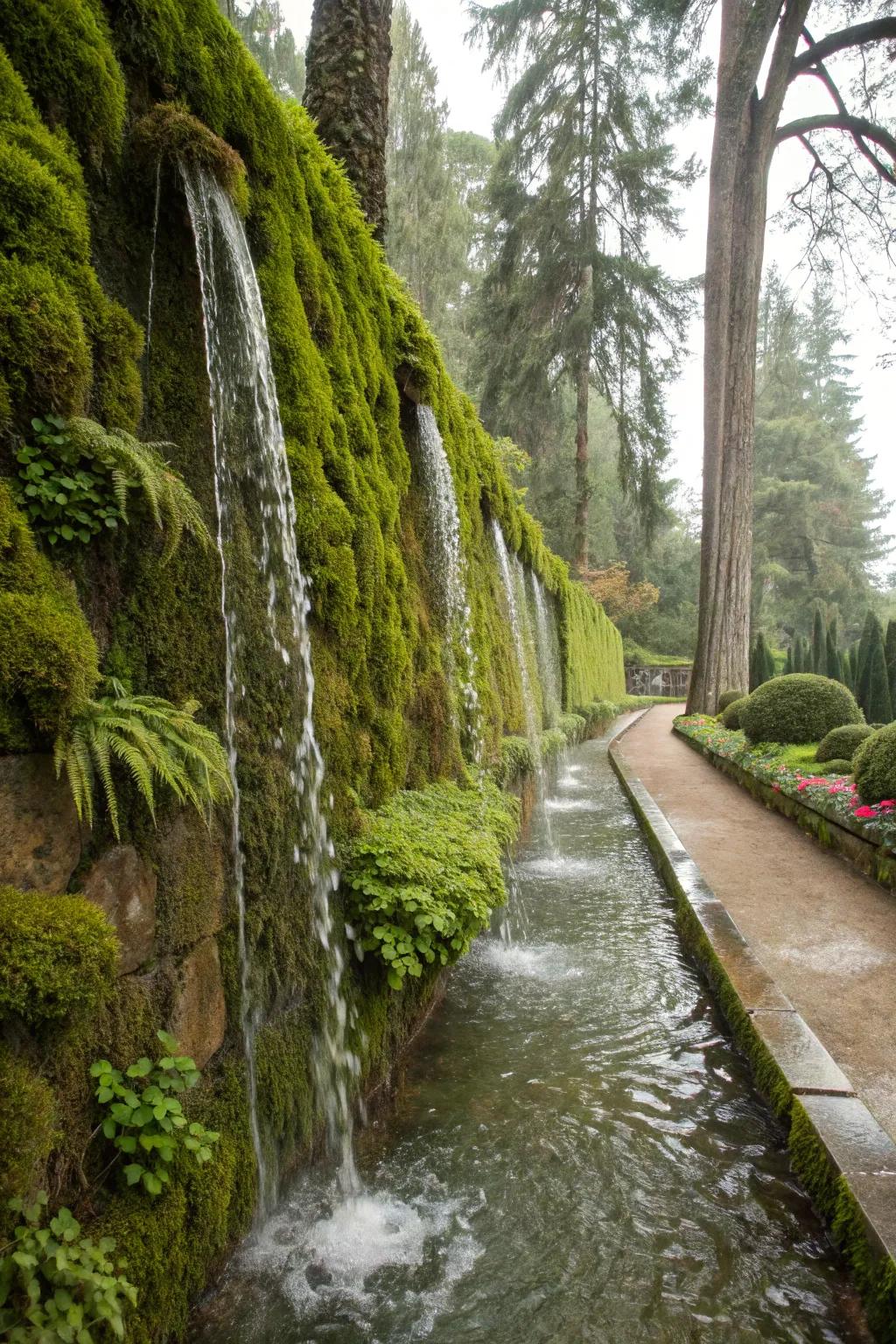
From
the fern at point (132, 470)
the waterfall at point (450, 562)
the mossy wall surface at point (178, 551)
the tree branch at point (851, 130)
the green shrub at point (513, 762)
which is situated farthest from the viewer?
the tree branch at point (851, 130)

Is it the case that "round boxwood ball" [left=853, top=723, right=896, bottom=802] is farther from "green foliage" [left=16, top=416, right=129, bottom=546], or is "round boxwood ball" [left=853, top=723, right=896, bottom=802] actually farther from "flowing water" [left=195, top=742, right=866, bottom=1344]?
"green foliage" [left=16, top=416, right=129, bottom=546]

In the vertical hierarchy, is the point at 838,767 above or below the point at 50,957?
below

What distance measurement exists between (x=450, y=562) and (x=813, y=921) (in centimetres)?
354

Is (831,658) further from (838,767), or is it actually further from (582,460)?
(838,767)

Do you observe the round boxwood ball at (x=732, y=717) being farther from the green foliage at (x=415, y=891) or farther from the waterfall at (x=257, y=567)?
the waterfall at (x=257, y=567)

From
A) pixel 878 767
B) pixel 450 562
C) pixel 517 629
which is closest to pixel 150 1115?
pixel 450 562

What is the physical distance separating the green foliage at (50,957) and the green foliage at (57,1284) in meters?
0.35

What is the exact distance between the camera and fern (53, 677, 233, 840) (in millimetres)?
1627

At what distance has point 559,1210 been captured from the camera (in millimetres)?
2438

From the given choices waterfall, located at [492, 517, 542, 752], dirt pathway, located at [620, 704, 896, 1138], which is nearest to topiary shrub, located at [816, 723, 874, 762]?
dirt pathway, located at [620, 704, 896, 1138]

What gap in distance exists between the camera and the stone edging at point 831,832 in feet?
17.5

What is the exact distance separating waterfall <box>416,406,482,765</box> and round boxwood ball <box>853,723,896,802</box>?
316 cm

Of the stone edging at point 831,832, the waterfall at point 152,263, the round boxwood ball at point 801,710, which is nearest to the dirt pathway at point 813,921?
the stone edging at point 831,832

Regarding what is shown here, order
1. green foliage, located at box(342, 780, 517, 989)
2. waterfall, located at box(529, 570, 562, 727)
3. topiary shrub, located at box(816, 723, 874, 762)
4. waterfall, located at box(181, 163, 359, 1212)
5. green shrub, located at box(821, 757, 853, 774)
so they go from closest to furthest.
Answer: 1. waterfall, located at box(181, 163, 359, 1212)
2. green foliage, located at box(342, 780, 517, 989)
3. green shrub, located at box(821, 757, 853, 774)
4. topiary shrub, located at box(816, 723, 874, 762)
5. waterfall, located at box(529, 570, 562, 727)
